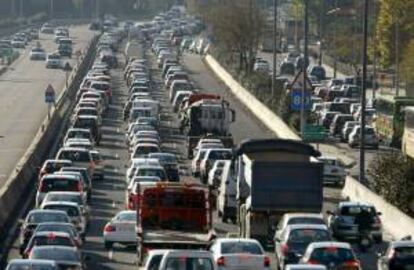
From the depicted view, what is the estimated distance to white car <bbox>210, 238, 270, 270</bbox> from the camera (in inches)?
1371

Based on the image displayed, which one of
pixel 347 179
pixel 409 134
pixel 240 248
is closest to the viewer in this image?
pixel 240 248

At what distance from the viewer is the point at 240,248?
118 ft

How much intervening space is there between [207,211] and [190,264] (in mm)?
8566

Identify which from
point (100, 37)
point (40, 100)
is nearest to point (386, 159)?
point (40, 100)

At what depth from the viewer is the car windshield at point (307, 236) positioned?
3922 centimetres

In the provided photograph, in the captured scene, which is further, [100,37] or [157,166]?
[100,37]

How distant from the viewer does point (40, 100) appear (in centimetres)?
10481

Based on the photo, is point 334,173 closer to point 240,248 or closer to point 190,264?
point 240,248

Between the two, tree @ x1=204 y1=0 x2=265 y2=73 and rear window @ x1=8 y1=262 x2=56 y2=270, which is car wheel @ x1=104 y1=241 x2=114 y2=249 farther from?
tree @ x1=204 y1=0 x2=265 y2=73

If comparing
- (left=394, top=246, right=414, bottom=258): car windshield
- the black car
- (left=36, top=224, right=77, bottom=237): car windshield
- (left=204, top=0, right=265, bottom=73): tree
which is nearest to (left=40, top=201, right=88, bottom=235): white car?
(left=36, top=224, right=77, bottom=237): car windshield

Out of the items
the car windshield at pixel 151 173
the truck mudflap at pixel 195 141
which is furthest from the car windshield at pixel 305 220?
the truck mudflap at pixel 195 141

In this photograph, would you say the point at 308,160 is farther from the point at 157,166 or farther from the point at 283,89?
the point at 283,89

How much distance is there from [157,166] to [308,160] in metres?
11.9

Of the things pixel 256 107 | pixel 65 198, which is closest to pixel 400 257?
pixel 65 198
